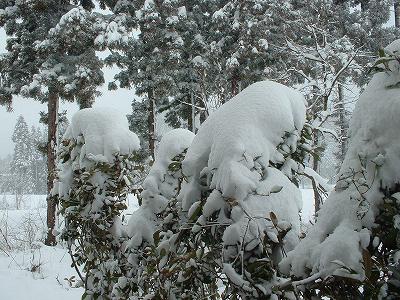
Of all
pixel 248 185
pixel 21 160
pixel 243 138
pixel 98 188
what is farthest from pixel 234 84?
pixel 21 160

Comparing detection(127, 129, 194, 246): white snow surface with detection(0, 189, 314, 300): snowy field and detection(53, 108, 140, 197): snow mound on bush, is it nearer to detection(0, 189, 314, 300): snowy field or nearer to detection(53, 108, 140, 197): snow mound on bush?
detection(53, 108, 140, 197): snow mound on bush

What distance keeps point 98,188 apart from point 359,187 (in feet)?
8.33

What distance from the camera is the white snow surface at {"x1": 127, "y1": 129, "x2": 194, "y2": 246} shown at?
297 cm

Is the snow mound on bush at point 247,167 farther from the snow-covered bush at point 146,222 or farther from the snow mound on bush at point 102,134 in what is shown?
the snow mound on bush at point 102,134

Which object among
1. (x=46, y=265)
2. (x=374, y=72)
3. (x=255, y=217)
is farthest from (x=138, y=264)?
(x=46, y=265)

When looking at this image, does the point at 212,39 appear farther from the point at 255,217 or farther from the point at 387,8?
the point at 255,217

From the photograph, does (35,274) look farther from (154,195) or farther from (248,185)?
(248,185)

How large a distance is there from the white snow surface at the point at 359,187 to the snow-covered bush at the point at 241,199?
0.70 ft

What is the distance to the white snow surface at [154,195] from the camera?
9.75 ft

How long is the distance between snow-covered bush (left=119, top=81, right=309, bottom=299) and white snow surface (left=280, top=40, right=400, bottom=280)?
21cm

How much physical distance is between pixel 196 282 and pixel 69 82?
10.7m

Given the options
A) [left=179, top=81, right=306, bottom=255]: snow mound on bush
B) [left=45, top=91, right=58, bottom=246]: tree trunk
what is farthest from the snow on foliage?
[left=45, top=91, right=58, bottom=246]: tree trunk

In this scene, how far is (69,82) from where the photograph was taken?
464 inches

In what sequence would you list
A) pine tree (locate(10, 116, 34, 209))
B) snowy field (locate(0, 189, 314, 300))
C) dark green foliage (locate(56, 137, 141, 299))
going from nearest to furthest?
dark green foliage (locate(56, 137, 141, 299)) → snowy field (locate(0, 189, 314, 300)) → pine tree (locate(10, 116, 34, 209))
